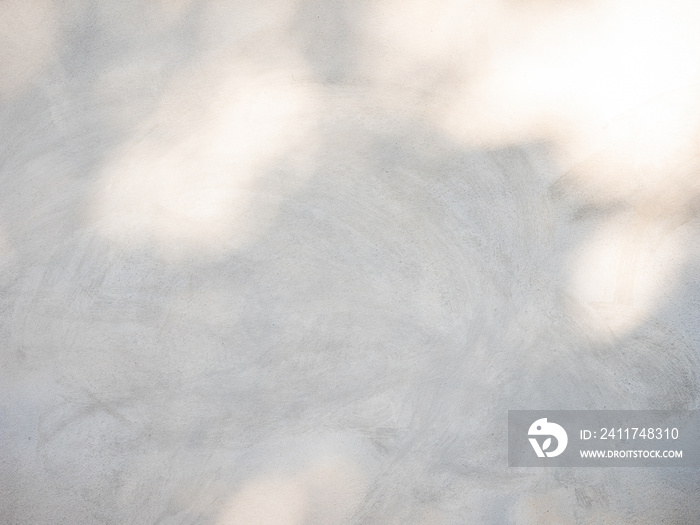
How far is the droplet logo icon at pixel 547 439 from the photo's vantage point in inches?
150

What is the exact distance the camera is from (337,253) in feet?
13.1

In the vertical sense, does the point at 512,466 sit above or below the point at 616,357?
below

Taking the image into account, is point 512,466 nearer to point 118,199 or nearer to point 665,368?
point 665,368

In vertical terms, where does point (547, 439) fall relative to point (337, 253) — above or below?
below

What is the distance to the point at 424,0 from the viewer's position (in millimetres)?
4195

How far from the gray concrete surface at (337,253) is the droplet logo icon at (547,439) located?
4.7 inches

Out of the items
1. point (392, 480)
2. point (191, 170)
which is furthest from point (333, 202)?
point (392, 480)

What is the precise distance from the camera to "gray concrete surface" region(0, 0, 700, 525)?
3811mm

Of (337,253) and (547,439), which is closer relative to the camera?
(547,439)

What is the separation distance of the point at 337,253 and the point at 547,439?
71.7 inches

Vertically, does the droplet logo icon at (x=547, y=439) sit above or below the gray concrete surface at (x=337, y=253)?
below

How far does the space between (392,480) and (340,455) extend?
0.37 m

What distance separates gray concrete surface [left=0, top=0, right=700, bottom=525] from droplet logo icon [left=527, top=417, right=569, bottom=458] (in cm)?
12

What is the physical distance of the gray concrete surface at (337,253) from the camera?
12.5ft
